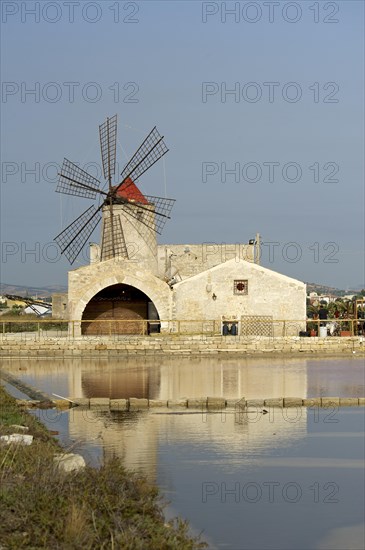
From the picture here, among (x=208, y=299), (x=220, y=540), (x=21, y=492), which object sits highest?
(x=208, y=299)

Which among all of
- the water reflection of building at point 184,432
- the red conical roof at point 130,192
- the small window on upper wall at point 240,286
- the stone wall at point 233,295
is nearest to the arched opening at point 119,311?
the stone wall at point 233,295

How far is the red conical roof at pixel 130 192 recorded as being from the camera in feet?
86.3

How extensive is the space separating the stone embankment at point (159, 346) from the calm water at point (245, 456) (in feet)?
19.7

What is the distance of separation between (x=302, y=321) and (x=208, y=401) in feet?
37.2

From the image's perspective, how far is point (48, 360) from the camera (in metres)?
20.6

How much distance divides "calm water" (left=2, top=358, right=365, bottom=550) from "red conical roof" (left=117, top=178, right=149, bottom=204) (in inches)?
455

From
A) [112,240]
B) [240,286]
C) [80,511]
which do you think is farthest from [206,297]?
[80,511]

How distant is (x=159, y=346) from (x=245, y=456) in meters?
13.0

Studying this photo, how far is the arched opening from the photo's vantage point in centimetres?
2397

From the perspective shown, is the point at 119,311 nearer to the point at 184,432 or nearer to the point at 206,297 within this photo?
the point at 206,297

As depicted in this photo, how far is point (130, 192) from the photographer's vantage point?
26.6 m

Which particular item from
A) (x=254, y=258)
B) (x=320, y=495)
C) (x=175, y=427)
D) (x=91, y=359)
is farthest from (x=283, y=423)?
(x=254, y=258)

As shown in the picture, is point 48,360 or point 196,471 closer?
point 196,471

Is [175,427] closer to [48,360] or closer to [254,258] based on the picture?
[48,360]
